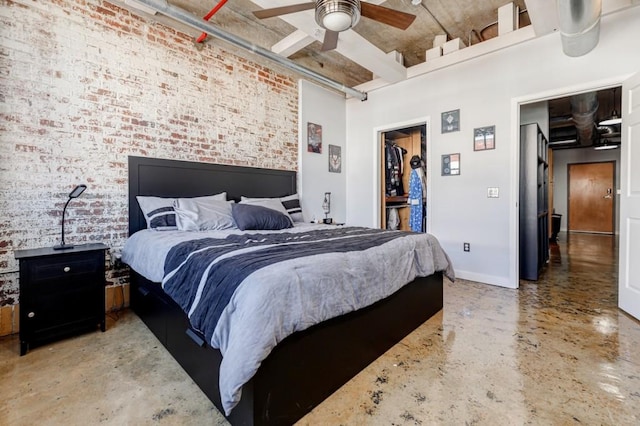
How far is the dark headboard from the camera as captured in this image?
2988 mm

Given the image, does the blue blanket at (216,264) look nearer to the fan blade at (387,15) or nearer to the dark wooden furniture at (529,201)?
the fan blade at (387,15)

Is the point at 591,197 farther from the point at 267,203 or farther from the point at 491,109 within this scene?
the point at 267,203

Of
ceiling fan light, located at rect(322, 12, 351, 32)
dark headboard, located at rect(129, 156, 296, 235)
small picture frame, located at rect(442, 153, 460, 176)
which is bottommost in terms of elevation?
dark headboard, located at rect(129, 156, 296, 235)

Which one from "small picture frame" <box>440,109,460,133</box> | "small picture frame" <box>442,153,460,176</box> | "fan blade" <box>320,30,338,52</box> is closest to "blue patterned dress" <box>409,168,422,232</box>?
"small picture frame" <box>442,153,460,176</box>

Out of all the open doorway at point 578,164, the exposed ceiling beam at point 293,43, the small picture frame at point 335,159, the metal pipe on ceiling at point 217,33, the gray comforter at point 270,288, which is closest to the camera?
the gray comforter at point 270,288

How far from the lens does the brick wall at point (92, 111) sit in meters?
2.39

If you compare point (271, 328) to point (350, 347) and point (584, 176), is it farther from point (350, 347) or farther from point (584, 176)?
point (584, 176)

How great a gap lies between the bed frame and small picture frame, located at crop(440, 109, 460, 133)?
219cm

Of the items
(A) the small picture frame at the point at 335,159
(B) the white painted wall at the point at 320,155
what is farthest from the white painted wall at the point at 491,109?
(A) the small picture frame at the point at 335,159

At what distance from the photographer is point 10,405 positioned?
61.1 inches

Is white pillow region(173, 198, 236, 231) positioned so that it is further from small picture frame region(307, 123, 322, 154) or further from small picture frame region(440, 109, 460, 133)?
small picture frame region(440, 109, 460, 133)

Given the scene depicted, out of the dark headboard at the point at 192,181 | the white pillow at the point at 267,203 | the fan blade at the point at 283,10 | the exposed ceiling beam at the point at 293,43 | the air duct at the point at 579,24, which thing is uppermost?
the exposed ceiling beam at the point at 293,43

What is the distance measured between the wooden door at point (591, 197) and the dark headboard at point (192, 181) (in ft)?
31.1

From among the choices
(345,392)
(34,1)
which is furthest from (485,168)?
(34,1)
